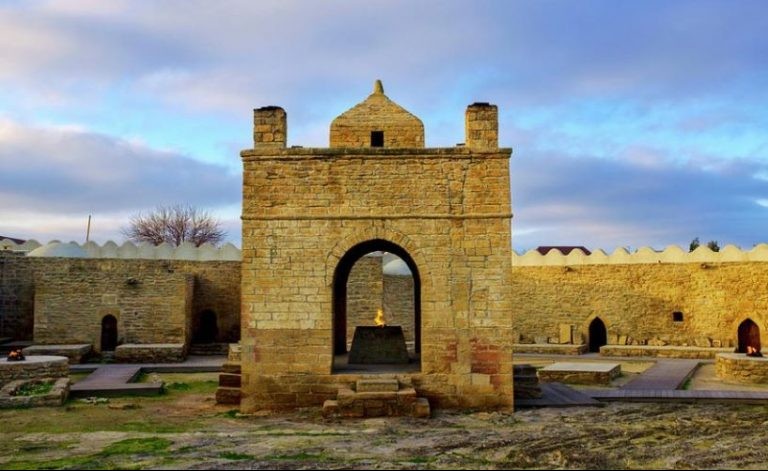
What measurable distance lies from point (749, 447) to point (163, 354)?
14.7m

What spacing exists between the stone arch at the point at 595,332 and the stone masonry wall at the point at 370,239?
43.8ft

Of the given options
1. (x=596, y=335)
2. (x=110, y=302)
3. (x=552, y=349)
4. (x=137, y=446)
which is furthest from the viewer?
(x=596, y=335)

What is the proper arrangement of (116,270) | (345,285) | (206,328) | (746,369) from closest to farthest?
(345,285), (746,369), (116,270), (206,328)

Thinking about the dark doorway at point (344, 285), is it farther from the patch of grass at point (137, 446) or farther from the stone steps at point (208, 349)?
the stone steps at point (208, 349)

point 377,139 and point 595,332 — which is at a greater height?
point 377,139

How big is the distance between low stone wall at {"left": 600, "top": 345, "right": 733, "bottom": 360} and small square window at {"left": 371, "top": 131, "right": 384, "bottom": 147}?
42.2 ft

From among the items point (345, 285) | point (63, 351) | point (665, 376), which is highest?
point (345, 285)

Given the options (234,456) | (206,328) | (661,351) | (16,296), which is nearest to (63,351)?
(16,296)

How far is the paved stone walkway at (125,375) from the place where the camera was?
12.1 meters

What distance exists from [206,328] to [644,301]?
14512 millimetres

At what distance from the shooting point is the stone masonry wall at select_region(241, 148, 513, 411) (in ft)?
32.6

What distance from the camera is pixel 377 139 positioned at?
10922mm

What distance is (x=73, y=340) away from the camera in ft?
63.0

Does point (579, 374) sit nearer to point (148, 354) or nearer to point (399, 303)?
point (399, 303)
